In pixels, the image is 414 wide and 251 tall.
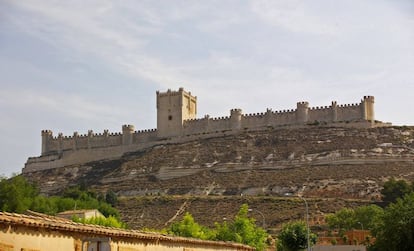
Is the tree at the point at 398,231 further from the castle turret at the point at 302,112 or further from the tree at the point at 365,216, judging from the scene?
the castle turret at the point at 302,112

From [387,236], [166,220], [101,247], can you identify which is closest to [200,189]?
[166,220]

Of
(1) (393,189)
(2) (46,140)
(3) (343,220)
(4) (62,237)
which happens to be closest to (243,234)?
(3) (343,220)

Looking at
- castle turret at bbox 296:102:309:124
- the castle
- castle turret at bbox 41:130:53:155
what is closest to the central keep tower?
the castle

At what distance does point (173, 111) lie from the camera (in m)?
123

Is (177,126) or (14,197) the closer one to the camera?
(14,197)

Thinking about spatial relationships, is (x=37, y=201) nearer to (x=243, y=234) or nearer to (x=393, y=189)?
(x=243, y=234)

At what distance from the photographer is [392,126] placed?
111812 mm

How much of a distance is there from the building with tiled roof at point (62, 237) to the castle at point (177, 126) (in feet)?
306

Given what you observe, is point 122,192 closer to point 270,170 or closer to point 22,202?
point 270,170

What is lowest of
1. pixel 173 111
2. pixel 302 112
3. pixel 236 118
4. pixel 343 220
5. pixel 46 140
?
pixel 343 220

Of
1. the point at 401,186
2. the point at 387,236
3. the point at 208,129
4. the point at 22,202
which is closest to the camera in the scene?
the point at 387,236

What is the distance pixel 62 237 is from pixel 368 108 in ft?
323

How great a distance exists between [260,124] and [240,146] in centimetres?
593

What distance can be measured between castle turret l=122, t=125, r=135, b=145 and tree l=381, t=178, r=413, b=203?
50.7 m
